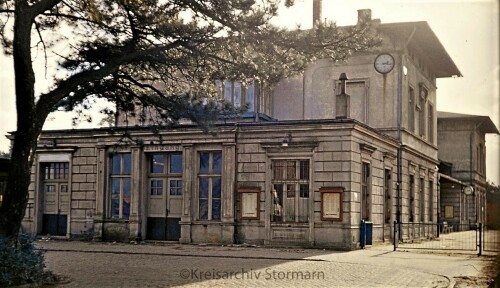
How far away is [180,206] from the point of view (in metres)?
22.9

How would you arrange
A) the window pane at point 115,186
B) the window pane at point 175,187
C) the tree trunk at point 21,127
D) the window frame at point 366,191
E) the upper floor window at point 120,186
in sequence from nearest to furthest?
the tree trunk at point 21,127 < the window frame at point 366,191 < the window pane at point 175,187 < the upper floor window at point 120,186 < the window pane at point 115,186

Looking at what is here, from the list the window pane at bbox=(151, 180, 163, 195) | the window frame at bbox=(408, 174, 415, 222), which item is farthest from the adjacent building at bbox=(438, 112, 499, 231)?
the window pane at bbox=(151, 180, 163, 195)

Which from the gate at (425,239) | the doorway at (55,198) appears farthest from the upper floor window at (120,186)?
the gate at (425,239)

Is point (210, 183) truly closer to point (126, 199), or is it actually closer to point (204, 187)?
point (204, 187)

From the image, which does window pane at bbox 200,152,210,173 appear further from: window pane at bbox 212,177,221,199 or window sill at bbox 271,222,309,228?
window sill at bbox 271,222,309,228

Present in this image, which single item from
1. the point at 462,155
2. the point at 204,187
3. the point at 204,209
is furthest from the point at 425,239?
the point at 462,155

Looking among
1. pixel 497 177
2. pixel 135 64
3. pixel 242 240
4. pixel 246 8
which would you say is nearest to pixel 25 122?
pixel 135 64

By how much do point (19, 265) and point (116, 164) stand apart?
45.9ft

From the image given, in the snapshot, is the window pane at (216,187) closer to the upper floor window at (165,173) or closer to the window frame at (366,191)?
the upper floor window at (165,173)

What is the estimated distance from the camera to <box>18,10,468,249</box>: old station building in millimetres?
20609

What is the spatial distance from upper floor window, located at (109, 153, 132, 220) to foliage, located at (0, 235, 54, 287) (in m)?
12.7

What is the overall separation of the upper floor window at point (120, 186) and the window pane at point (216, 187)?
351cm

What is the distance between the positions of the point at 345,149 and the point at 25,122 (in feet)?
39.3

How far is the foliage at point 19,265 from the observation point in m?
10.0
